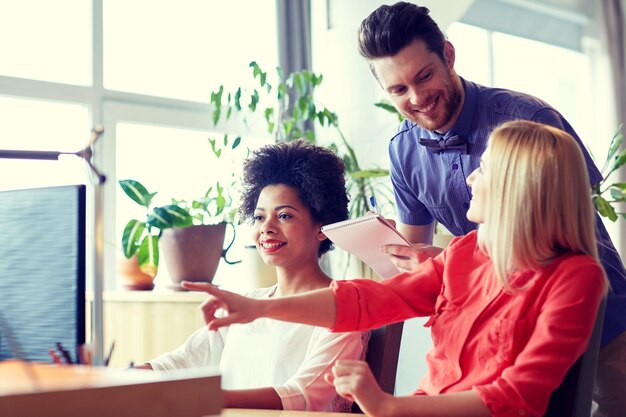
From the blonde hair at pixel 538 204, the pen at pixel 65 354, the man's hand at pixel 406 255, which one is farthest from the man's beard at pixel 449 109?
the pen at pixel 65 354

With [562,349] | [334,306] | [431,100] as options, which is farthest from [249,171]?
[562,349]

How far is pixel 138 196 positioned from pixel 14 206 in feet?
6.52

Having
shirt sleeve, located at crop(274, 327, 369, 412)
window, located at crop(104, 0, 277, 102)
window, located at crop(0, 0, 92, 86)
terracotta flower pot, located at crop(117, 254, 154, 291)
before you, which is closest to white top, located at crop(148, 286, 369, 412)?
shirt sleeve, located at crop(274, 327, 369, 412)

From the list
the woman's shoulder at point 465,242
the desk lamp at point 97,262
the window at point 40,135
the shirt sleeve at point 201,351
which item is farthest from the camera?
the window at point 40,135

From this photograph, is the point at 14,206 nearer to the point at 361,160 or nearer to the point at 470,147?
the point at 470,147

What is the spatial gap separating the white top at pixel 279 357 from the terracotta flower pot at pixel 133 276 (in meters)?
1.33

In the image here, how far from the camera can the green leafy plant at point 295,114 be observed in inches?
143

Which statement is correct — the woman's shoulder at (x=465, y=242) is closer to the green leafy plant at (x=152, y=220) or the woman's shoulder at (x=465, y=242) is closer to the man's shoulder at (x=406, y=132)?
the man's shoulder at (x=406, y=132)

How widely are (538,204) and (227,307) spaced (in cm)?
50

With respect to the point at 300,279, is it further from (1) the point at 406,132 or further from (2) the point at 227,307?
(2) the point at 227,307

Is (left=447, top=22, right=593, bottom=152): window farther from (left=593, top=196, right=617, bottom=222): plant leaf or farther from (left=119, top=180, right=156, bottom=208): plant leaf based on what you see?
(left=119, top=180, right=156, bottom=208): plant leaf

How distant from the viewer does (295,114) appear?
3.73 metres

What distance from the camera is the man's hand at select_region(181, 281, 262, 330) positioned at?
1.17 metres

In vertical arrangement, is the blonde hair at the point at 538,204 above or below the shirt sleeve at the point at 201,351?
above
